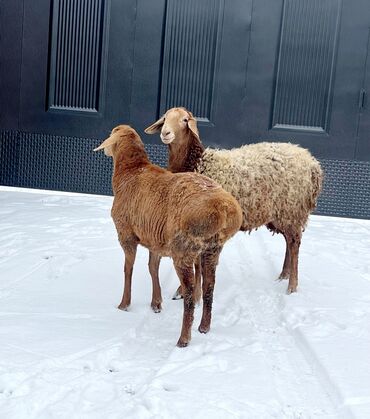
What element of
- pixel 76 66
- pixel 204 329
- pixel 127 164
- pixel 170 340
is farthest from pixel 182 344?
pixel 76 66

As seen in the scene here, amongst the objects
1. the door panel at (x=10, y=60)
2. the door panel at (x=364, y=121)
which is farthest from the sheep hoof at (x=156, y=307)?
the door panel at (x=10, y=60)

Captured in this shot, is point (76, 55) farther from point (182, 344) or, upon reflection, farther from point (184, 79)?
point (182, 344)

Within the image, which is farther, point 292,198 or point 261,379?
point 292,198

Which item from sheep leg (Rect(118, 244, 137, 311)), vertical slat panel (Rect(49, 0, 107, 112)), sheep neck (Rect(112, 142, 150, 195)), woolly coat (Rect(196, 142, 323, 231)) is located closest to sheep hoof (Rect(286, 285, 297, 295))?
woolly coat (Rect(196, 142, 323, 231))

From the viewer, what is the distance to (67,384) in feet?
7.23

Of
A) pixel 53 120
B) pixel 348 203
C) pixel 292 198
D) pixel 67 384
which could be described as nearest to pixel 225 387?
pixel 67 384

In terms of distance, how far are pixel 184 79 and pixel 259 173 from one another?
3313 mm

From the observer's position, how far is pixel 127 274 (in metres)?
3.15

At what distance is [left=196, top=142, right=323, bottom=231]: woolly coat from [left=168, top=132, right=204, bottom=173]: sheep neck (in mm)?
38

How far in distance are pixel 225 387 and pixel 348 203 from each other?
472 centimetres

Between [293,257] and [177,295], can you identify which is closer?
[177,295]

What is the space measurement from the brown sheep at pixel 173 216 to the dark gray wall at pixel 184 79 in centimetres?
347

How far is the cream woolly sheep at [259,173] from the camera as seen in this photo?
355 cm

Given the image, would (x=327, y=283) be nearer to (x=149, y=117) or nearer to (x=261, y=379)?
(x=261, y=379)
